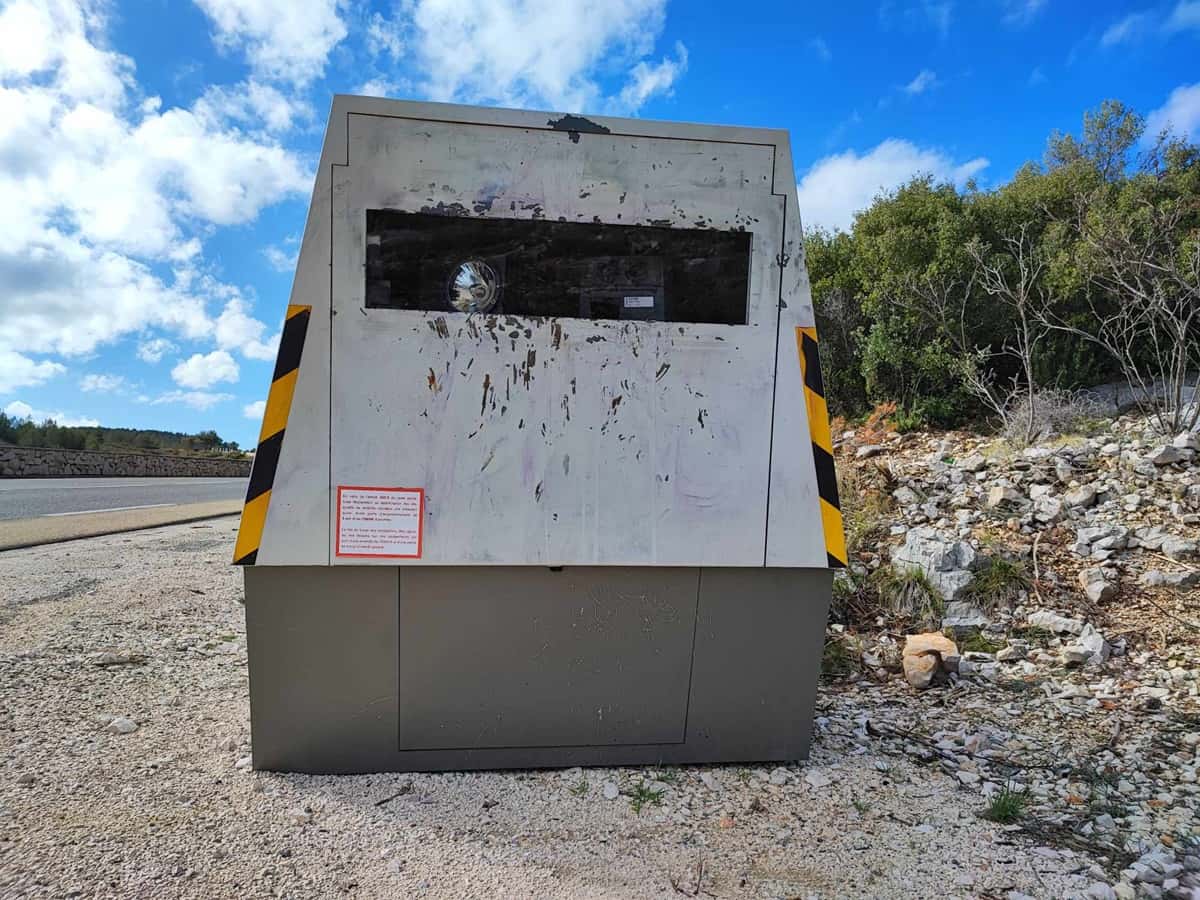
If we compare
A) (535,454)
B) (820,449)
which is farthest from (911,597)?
(535,454)

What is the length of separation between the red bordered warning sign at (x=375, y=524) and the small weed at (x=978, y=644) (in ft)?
13.6

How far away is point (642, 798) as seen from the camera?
2.84 meters

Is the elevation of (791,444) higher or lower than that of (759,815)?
higher

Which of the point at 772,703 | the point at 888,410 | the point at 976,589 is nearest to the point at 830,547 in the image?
the point at 772,703

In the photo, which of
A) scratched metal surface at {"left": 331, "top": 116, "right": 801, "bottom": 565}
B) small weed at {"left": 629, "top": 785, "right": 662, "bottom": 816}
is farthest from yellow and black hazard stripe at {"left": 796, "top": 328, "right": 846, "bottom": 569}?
small weed at {"left": 629, "top": 785, "right": 662, "bottom": 816}

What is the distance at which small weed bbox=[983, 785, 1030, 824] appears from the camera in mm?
2826

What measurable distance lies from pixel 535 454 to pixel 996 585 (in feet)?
14.6

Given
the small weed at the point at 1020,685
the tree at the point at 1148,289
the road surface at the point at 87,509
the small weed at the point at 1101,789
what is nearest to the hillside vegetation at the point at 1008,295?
the tree at the point at 1148,289

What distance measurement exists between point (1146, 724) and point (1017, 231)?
492 inches

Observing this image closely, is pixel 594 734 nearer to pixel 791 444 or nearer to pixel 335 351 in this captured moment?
pixel 791 444

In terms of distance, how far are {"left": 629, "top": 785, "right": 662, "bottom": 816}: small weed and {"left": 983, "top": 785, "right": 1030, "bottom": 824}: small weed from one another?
1.26m

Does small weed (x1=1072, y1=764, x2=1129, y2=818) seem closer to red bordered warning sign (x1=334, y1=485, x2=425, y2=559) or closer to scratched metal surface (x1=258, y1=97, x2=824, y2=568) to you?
scratched metal surface (x1=258, y1=97, x2=824, y2=568)

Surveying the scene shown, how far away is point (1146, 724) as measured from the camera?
3.96m

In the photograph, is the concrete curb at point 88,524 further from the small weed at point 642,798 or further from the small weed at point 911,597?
the small weed at point 911,597
